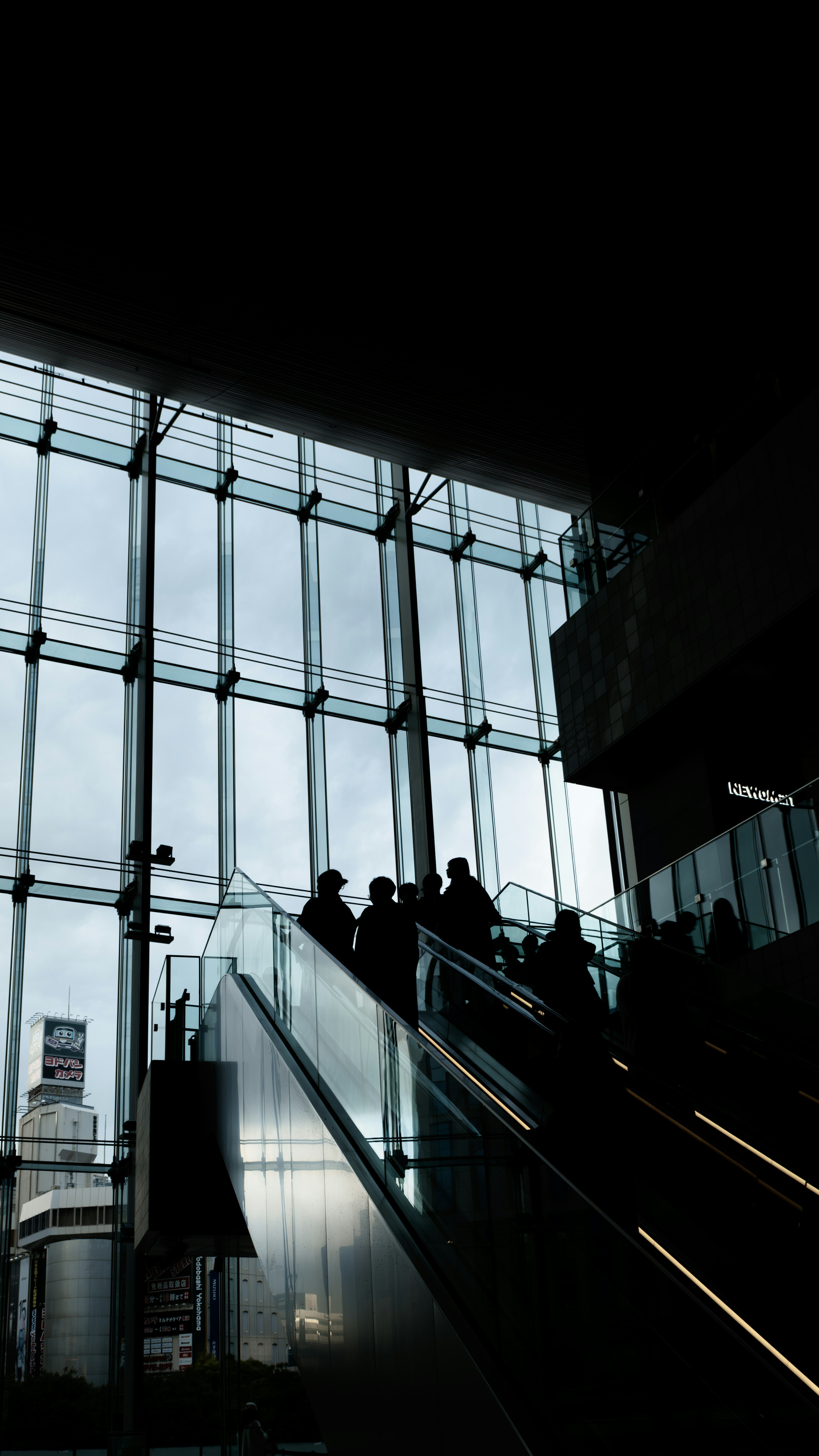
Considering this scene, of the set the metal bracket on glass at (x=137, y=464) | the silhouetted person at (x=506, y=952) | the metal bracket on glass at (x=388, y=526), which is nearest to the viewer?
the silhouetted person at (x=506, y=952)

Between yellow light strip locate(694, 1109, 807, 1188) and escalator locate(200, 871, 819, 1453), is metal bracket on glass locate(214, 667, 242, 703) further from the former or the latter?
yellow light strip locate(694, 1109, 807, 1188)

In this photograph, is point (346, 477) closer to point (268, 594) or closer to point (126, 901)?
point (268, 594)

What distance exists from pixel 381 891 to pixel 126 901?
335 inches

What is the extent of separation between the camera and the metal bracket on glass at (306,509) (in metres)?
20.8

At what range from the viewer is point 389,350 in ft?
52.4

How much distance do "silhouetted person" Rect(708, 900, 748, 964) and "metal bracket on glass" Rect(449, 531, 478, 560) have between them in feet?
38.4

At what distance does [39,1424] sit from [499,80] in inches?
591

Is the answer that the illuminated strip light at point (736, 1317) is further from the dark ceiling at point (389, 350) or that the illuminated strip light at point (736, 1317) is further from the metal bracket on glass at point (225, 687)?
the metal bracket on glass at point (225, 687)

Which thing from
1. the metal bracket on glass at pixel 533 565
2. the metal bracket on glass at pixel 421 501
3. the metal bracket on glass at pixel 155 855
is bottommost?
the metal bracket on glass at pixel 155 855

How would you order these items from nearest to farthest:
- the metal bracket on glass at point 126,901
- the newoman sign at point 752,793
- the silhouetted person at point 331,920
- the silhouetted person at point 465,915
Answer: the silhouetted person at point 331,920, the silhouetted person at point 465,915, the newoman sign at point 752,793, the metal bracket on glass at point 126,901

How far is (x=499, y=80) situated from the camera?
39.9ft

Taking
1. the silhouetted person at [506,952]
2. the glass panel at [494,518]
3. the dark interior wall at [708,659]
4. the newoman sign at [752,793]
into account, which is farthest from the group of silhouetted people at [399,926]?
the glass panel at [494,518]

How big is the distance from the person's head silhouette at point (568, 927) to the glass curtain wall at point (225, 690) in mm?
8272

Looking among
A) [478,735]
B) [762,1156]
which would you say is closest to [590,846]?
[478,735]
